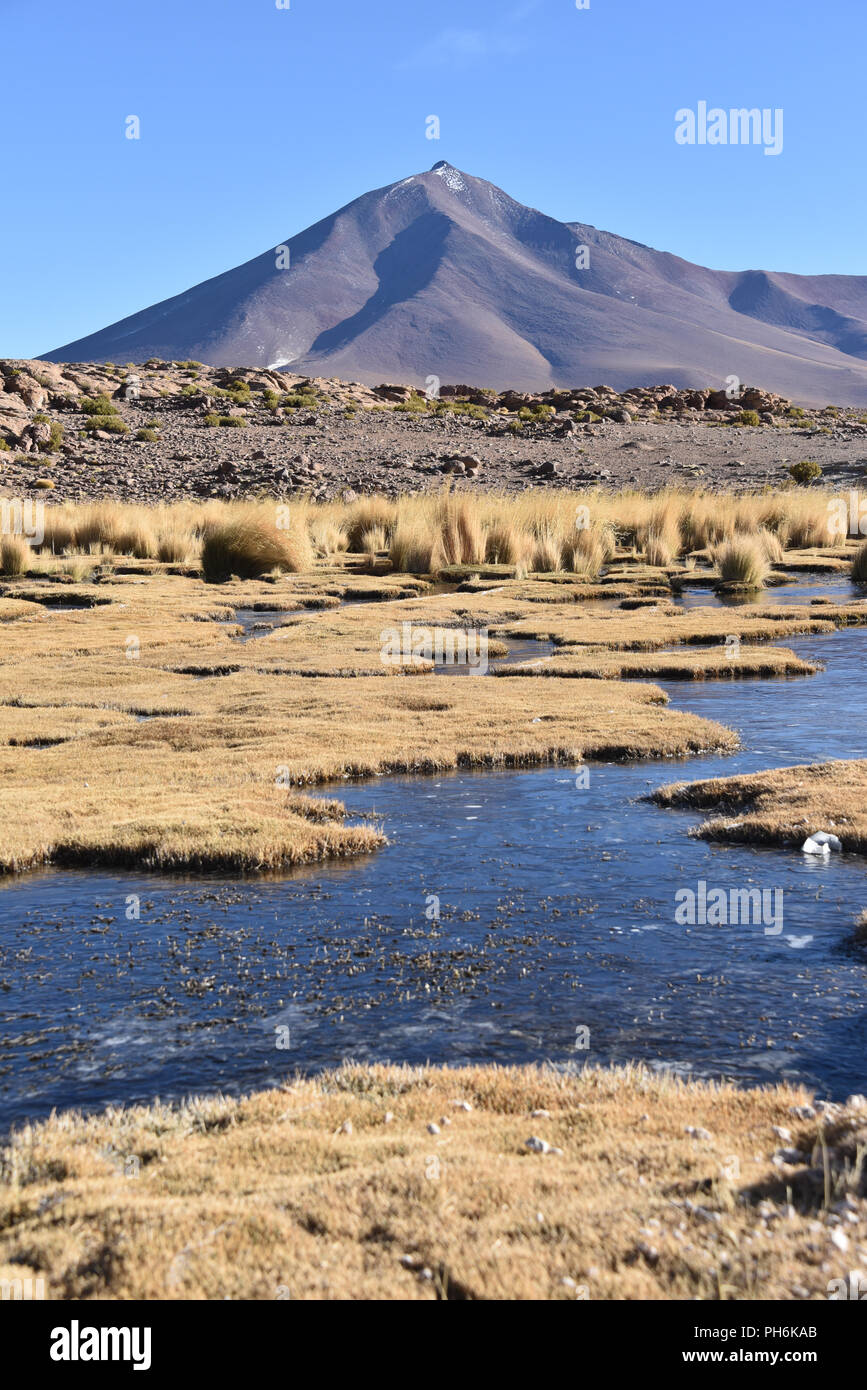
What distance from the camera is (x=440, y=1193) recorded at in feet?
13.3

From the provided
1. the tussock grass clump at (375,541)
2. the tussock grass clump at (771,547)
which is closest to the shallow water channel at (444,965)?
the tussock grass clump at (771,547)

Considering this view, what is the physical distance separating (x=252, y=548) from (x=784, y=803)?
2159cm

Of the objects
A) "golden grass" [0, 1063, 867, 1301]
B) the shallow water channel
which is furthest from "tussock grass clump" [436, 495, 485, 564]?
"golden grass" [0, 1063, 867, 1301]

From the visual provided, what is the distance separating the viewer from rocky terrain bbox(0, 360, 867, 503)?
149ft

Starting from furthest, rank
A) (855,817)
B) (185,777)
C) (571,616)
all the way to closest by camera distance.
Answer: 1. (571,616)
2. (185,777)
3. (855,817)

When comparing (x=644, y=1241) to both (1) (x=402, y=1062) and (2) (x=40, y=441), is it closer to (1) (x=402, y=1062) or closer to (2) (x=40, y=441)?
(1) (x=402, y=1062)

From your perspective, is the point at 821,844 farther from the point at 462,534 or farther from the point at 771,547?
the point at 462,534

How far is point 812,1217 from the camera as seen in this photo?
3.81 m

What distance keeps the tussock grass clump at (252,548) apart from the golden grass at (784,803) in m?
20.3

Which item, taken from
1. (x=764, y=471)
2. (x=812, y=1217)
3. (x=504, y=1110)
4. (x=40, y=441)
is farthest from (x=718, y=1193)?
(x=40, y=441)

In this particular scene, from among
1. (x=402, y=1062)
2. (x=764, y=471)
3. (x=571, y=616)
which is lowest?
(x=402, y=1062)

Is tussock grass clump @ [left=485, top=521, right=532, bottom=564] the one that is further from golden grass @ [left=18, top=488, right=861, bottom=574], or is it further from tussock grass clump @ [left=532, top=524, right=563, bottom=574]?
tussock grass clump @ [left=532, top=524, right=563, bottom=574]

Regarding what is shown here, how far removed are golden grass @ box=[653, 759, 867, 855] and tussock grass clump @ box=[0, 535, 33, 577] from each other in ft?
76.6

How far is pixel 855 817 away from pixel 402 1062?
454 cm
